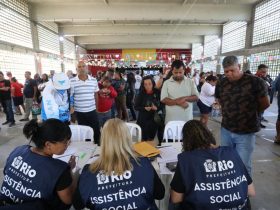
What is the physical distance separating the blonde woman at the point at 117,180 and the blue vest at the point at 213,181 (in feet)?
0.64

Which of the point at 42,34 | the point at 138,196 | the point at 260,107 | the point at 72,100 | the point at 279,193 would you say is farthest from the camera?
the point at 42,34

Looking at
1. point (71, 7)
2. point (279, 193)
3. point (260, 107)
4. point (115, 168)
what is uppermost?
point (71, 7)

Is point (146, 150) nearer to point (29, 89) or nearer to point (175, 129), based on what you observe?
point (175, 129)

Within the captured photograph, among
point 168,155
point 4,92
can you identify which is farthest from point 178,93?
point 4,92

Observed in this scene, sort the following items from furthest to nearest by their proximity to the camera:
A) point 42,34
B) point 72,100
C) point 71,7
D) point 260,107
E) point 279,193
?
point 42,34
point 71,7
point 72,100
point 279,193
point 260,107

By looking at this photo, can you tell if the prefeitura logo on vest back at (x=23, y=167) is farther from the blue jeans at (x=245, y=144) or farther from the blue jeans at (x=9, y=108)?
the blue jeans at (x=9, y=108)

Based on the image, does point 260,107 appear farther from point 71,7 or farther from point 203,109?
point 71,7

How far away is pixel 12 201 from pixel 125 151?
718 millimetres

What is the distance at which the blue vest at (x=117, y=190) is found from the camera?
3.86ft

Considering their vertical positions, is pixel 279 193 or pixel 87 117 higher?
pixel 87 117

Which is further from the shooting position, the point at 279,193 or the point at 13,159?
the point at 279,193

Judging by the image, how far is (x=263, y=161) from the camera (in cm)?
353

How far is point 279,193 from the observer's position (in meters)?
2.61

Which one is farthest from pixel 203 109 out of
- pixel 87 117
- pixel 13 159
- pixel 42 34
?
pixel 42 34
